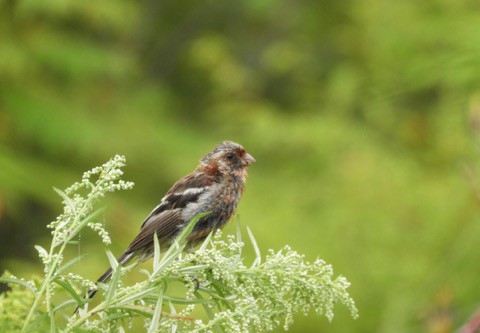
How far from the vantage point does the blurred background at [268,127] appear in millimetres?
9391

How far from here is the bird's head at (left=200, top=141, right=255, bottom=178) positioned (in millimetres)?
4465

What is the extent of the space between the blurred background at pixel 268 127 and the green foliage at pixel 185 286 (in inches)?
188

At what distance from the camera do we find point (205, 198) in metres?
4.26

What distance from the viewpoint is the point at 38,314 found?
1.81m

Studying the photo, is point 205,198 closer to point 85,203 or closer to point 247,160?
point 247,160

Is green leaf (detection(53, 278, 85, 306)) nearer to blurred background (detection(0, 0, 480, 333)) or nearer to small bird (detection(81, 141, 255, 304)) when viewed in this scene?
small bird (detection(81, 141, 255, 304))

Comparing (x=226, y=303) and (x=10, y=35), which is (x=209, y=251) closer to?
(x=226, y=303)

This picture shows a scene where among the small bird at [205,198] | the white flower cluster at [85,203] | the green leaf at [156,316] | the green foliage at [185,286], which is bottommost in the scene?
the green leaf at [156,316]

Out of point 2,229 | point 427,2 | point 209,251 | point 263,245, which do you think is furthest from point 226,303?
point 427,2

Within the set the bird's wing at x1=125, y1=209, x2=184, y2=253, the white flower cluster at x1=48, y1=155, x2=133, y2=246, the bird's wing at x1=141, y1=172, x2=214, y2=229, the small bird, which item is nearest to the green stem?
the white flower cluster at x1=48, y1=155, x2=133, y2=246

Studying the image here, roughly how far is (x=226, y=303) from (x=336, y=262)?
289 inches

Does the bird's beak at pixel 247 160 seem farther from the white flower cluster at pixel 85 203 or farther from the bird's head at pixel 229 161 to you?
the white flower cluster at pixel 85 203

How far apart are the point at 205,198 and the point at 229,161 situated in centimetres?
31

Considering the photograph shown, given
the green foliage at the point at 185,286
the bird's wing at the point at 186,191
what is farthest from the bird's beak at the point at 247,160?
the green foliage at the point at 185,286
